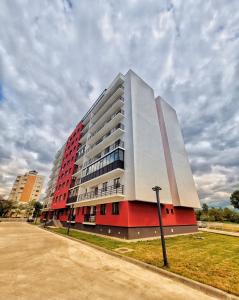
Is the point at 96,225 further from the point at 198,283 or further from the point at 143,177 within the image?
the point at 198,283

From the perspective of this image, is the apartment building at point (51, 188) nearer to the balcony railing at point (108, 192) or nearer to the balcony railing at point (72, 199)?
the balcony railing at point (72, 199)

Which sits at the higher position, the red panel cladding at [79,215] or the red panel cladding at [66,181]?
the red panel cladding at [66,181]

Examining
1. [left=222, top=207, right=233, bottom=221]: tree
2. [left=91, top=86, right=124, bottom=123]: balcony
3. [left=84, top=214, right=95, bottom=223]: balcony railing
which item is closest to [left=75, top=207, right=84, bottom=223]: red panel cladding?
[left=84, top=214, right=95, bottom=223]: balcony railing

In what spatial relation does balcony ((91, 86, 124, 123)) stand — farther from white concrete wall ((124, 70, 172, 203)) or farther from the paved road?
the paved road

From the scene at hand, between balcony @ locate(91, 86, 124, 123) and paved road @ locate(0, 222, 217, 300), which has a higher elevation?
balcony @ locate(91, 86, 124, 123)

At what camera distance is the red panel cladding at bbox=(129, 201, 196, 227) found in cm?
1734

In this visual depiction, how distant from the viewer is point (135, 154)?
19438 mm

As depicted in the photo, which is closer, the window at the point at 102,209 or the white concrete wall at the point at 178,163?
the window at the point at 102,209

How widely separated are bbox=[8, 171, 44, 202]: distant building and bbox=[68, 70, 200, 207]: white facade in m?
108

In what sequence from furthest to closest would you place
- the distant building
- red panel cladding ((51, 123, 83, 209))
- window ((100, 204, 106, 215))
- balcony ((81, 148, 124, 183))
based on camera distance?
the distant building
red panel cladding ((51, 123, 83, 209))
window ((100, 204, 106, 215))
balcony ((81, 148, 124, 183))

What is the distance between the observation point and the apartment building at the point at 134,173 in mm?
18062

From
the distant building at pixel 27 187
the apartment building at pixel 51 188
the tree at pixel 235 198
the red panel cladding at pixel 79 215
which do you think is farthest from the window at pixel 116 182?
the distant building at pixel 27 187

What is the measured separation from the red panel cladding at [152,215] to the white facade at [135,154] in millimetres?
1213

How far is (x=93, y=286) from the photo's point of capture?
5262 millimetres
